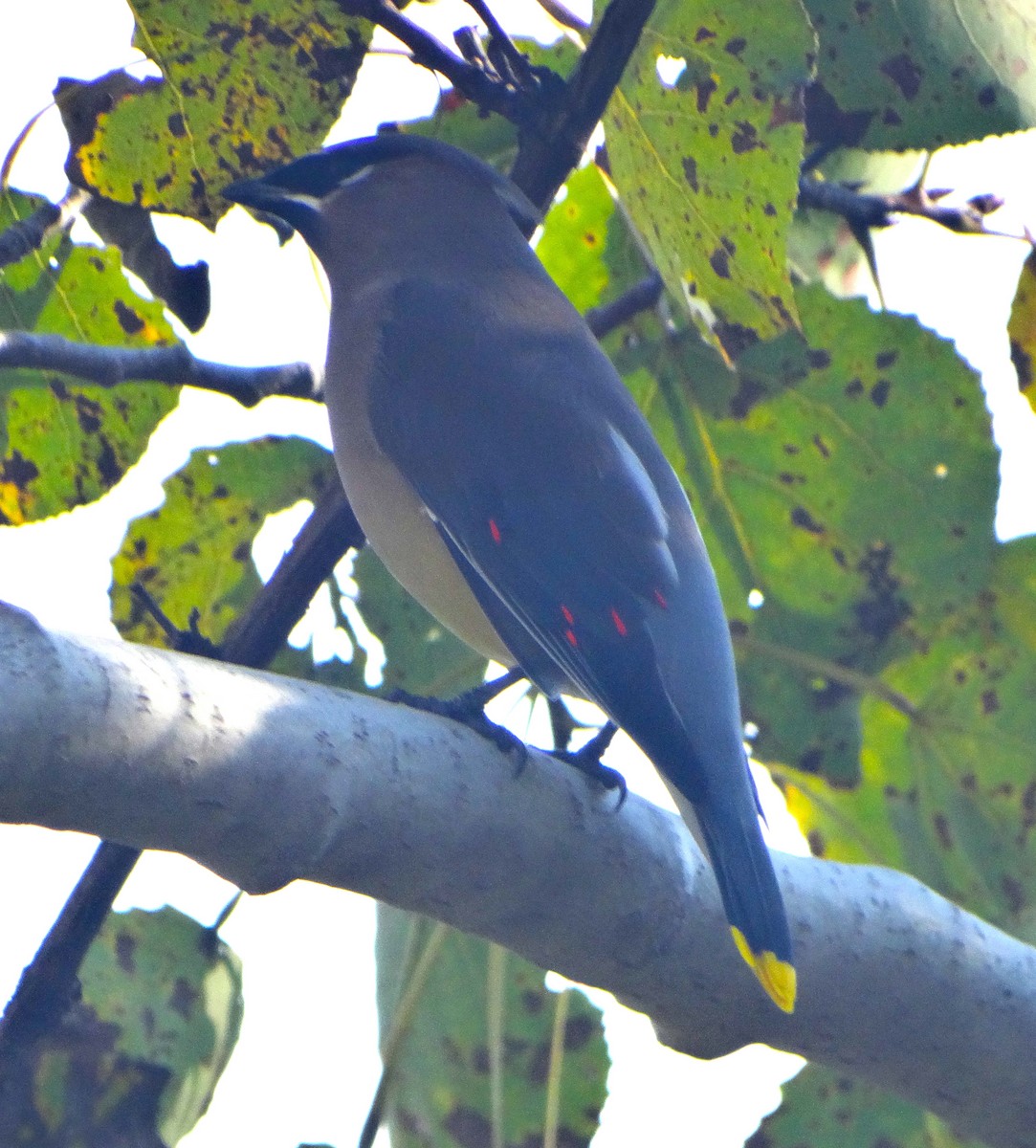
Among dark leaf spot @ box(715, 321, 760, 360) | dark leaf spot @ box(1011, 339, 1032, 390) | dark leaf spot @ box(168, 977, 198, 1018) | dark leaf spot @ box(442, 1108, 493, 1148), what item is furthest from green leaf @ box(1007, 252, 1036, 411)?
dark leaf spot @ box(168, 977, 198, 1018)

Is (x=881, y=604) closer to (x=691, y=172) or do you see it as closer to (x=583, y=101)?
(x=691, y=172)

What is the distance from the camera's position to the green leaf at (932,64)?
2.19 metres

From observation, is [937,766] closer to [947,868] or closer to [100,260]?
[947,868]

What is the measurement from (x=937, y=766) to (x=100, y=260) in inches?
56.5

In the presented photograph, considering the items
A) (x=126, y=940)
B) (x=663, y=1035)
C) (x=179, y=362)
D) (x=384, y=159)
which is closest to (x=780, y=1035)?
(x=663, y=1035)

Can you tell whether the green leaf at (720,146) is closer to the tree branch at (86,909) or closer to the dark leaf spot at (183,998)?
the tree branch at (86,909)

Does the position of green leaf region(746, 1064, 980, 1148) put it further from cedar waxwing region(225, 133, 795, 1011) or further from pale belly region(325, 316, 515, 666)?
pale belly region(325, 316, 515, 666)

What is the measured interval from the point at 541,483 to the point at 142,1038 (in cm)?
96

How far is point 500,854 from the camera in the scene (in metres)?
1.78

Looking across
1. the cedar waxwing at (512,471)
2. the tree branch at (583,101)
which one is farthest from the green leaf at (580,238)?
the tree branch at (583,101)

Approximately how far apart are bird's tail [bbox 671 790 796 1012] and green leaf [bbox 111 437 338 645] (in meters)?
0.88

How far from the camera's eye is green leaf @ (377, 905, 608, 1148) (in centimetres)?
233

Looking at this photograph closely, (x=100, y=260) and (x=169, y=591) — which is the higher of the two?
(x=100, y=260)

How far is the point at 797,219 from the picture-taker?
2.78 meters
